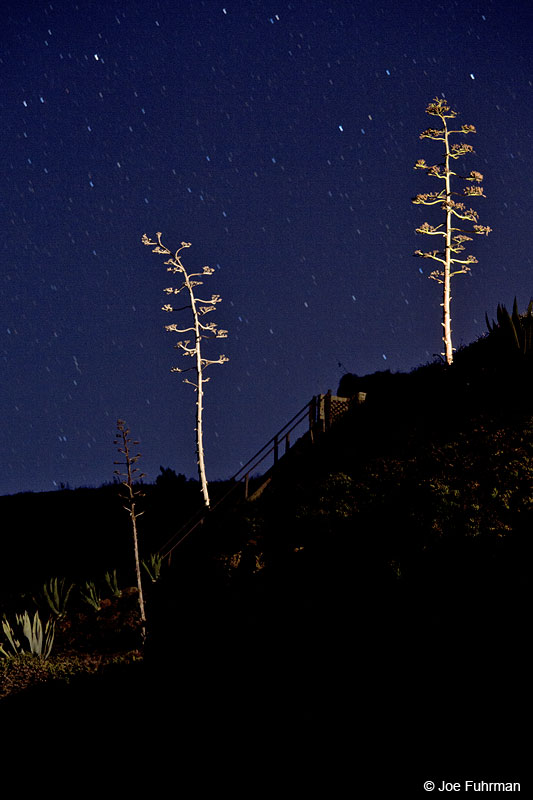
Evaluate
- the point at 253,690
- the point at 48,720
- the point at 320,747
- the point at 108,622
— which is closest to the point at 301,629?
the point at 253,690

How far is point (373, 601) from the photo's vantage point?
1166cm

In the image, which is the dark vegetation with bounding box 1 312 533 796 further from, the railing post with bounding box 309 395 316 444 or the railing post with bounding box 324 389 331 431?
the railing post with bounding box 309 395 316 444

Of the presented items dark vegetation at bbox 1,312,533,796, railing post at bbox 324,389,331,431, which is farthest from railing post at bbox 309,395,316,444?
dark vegetation at bbox 1,312,533,796

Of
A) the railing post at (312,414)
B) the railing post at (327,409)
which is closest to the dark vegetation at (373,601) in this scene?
the railing post at (327,409)

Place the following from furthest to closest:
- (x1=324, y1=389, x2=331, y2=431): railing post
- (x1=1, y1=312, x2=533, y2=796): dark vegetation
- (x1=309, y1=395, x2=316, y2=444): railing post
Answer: (x1=324, y1=389, x2=331, y2=431): railing post < (x1=309, y1=395, x2=316, y2=444): railing post < (x1=1, y1=312, x2=533, y2=796): dark vegetation

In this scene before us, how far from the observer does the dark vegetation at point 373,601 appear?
9180mm

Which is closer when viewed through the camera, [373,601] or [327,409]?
[373,601]

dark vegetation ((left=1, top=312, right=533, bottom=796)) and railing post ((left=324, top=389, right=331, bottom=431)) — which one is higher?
railing post ((left=324, top=389, right=331, bottom=431))

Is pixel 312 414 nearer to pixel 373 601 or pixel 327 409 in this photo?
pixel 327 409

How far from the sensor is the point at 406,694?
9.46 meters

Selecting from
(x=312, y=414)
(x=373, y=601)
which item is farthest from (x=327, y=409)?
(x=373, y=601)

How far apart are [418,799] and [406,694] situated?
1891 millimetres

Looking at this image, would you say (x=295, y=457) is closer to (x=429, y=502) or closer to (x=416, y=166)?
(x=429, y=502)

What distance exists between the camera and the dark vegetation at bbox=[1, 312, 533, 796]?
918 cm
